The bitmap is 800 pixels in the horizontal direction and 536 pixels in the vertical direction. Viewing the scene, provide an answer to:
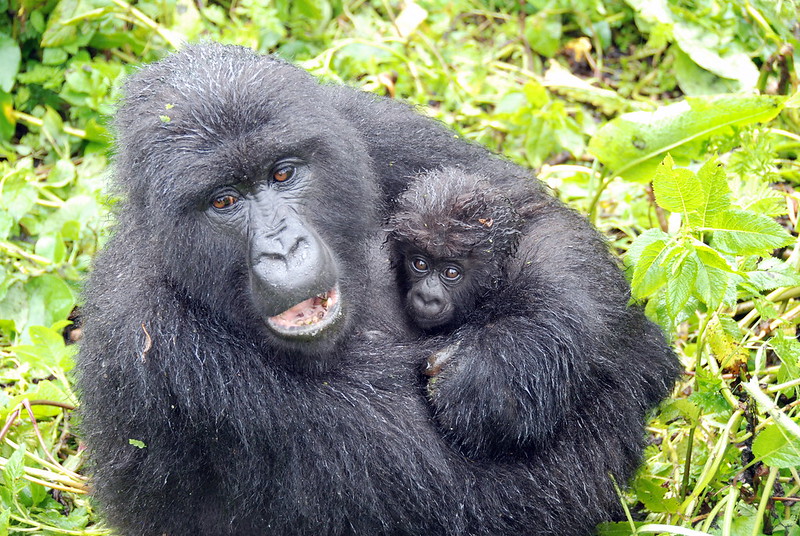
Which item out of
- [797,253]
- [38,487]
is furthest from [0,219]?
[797,253]

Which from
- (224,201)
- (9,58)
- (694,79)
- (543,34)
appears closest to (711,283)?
(224,201)

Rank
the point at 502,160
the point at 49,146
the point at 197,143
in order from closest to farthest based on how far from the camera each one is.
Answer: the point at 197,143
the point at 502,160
the point at 49,146

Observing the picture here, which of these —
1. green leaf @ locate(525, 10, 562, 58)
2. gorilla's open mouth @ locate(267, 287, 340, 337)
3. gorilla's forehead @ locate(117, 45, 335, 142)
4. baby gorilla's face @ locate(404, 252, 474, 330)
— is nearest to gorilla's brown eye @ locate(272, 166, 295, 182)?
gorilla's forehead @ locate(117, 45, 335, 142)

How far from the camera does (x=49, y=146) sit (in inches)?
264

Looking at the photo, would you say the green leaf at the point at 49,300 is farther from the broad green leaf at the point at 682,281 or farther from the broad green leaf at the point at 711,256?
the broad green leaf at the point at 711,256

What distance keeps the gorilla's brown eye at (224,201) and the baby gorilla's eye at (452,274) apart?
1106 mm

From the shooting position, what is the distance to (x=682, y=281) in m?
3.30

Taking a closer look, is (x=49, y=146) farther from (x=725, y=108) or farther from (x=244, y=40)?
(x=725, y=108)

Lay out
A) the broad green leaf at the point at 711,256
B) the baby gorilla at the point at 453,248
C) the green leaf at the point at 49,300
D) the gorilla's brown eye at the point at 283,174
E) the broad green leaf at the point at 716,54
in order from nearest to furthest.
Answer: the broad green leaf at the point at 711,256
the gorilla's brown eye at the point at 283,174
the baby gorilla at the point at 453,248
the green leaf at the point at 49,300
the broad green leaf at the point at 716,54

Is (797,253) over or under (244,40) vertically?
over

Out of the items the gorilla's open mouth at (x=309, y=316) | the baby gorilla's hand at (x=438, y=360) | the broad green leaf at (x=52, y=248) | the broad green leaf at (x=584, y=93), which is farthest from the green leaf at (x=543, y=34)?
the gorilla's open mouth at (x=309, y=316)

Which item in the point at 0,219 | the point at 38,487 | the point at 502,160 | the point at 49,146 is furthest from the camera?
the point at 49,146

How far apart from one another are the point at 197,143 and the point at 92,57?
13.2ft

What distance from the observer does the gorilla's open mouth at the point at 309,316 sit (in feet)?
11.5
